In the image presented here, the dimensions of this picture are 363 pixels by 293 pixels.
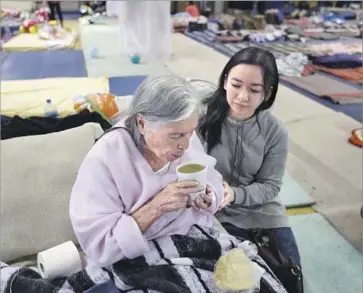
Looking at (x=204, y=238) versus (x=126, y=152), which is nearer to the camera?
(x=126, y=152)

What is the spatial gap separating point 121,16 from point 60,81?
5.19ft

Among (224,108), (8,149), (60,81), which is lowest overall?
(60,81)

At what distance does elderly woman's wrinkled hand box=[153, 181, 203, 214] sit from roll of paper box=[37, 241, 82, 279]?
37 centimetres

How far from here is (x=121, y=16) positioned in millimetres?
4633

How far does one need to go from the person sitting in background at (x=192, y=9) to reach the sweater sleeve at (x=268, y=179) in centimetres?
608

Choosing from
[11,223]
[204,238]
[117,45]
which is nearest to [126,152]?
[204,238]

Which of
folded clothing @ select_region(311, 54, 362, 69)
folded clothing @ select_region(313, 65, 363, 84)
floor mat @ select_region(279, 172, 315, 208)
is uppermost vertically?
folded clothing @ select_region(311, 54, 362, 69)

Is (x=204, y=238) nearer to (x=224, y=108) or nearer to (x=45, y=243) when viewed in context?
(x=224, y=108)

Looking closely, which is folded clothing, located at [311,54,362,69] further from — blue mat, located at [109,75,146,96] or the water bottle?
the water bottle

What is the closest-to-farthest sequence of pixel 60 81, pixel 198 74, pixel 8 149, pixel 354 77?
pixel 8 149 < pixel 60 81 < pixel 198 74 < pixel 354 77

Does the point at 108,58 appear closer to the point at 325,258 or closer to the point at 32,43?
the point at 32,43

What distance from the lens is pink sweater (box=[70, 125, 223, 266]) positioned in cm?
106

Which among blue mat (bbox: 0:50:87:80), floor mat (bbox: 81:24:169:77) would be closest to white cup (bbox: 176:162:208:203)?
floor mat (bbox: 81:24:169:77)

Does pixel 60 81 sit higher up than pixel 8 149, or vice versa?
pixel 8 149
